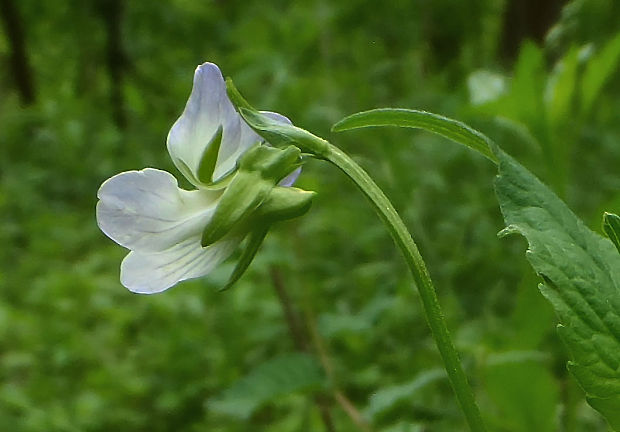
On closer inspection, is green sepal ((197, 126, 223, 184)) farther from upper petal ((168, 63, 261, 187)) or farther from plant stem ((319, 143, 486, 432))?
plant stem ((319, 143, 486, 432))

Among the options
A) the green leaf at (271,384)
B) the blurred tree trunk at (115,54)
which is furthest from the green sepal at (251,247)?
the blurred tree trunk at (115,54)

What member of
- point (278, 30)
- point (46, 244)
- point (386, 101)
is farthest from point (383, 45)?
point (46, 244)

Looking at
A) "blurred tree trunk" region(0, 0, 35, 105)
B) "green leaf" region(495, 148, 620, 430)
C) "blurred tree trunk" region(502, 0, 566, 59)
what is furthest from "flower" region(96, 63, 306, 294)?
"blurred tree trunk" region(0, 0, 35, 105)

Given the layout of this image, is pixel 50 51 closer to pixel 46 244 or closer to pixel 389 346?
pixel 46 244

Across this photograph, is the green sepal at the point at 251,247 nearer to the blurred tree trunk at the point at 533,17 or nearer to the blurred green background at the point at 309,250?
the blurred green background at the point at 309,250

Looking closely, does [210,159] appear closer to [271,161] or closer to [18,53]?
[271,161]

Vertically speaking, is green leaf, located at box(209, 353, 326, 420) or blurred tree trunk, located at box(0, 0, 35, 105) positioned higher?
blurred tree trunk, located at box(0, 0, 35, 105)
